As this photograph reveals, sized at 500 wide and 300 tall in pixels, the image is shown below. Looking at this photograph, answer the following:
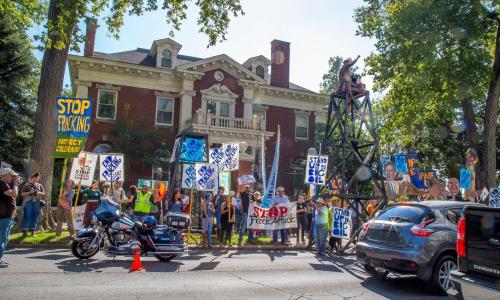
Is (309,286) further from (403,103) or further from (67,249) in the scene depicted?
(403,103)

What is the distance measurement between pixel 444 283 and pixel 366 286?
134 cm

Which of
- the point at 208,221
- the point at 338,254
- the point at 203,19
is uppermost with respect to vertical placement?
the point at 203,19

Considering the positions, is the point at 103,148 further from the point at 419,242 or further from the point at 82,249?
the point at 419,242

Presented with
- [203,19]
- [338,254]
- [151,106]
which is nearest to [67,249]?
[338,254]

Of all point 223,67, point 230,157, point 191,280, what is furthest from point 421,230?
point 223,67

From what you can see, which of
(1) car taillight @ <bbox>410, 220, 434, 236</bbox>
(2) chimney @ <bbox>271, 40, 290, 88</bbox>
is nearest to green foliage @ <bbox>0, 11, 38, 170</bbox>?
(2) chimney @ <bbox>271, 40, 290, 88</bbox>

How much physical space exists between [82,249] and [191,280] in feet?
10.6

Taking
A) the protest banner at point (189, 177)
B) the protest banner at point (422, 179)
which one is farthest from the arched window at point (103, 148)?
the protest banner at point (422, 179)

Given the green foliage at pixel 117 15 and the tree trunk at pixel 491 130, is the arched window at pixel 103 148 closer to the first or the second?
the green foliage at pixel 117 15

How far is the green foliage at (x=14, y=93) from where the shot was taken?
886 inches

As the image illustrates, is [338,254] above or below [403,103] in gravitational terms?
below

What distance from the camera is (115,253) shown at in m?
9.18

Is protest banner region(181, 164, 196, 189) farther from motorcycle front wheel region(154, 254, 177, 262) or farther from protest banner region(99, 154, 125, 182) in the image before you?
motorcycle front wheel region(154, 254, 177, 262)

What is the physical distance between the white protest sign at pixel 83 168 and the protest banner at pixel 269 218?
579 cm
